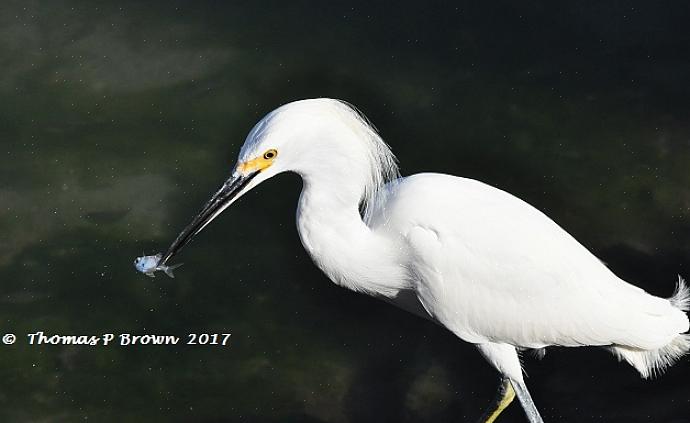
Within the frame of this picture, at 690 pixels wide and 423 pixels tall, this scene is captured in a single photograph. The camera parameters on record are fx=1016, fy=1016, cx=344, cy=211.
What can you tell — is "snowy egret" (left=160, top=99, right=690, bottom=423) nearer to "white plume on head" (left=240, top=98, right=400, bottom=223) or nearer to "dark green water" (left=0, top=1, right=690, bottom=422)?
"white plume on head" (left=240, top=98, right=400, bottom=223)

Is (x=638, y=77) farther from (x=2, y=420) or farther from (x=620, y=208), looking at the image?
(x=2, y=420)

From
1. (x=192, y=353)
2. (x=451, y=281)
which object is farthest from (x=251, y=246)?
(x=451, y=281)

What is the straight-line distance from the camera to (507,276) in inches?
126

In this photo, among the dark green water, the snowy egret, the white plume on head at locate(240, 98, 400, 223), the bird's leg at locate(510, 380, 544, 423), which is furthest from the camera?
the dark green water

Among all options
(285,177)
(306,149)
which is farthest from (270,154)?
(285,177)

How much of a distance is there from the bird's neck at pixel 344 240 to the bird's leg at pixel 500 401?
1.64 feet

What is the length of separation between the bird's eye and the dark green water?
1311 mm

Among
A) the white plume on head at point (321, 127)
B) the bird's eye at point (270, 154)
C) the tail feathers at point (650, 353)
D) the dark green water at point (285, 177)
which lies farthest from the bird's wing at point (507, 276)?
the dark green water at point (285, 177)

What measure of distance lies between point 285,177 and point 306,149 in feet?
5.87

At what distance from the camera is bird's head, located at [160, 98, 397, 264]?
293cm

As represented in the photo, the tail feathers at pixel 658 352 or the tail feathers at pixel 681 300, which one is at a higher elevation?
the tail feathers at pixel 681 300

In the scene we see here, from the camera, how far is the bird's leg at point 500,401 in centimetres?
348

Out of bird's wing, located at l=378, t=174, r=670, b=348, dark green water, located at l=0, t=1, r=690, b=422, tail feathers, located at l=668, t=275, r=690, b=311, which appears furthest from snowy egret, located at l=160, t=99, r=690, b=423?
dark green water, located at l=0, t=1, r=690, b=422

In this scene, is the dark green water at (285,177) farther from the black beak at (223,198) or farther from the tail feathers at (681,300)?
the black beak at (223,198)
